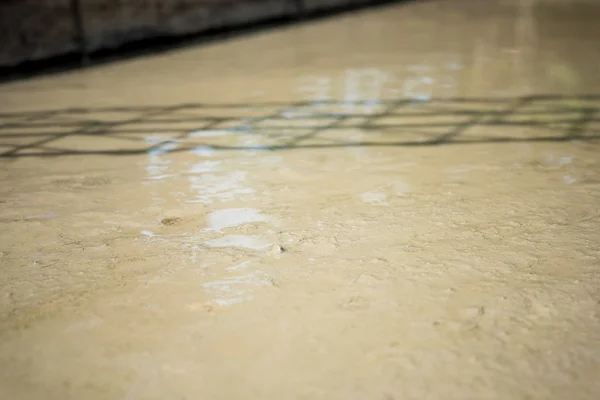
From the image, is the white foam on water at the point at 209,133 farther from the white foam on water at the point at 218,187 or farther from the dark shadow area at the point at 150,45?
the dark shadow area at the point at 150,45

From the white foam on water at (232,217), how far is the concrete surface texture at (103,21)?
16.1ft

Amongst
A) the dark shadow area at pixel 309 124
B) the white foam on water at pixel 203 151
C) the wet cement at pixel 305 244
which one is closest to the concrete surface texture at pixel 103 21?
the wet cement at pixel 305 244

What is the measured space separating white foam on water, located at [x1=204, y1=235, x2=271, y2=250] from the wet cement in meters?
0.02

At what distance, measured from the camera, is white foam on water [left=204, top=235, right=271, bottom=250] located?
99.3 inches

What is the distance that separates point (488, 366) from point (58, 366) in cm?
114

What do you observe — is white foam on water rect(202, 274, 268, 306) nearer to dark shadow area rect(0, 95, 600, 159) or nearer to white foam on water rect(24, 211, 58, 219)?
white foam on water rect(24, 211, 58, 219)

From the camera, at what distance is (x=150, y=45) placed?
28.3ft

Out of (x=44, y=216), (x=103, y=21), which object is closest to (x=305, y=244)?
(x=44, y=216)

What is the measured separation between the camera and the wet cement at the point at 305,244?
177 centimetres

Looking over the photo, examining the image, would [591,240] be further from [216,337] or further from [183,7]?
[183,7]

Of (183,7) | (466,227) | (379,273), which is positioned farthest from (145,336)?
(183,7)

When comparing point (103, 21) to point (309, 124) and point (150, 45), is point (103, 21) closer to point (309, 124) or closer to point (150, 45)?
point (150, 45)

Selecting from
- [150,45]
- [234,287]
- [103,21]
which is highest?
[103,21]

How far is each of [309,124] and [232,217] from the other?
1725 millimetres
